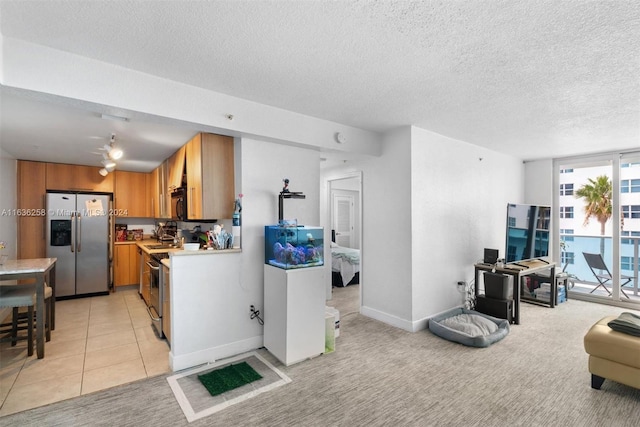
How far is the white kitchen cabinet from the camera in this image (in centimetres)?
285

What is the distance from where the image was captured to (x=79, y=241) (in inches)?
205

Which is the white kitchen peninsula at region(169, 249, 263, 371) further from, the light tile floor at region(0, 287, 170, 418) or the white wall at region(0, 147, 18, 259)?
the white wall at region(0, 147, 18, 259)

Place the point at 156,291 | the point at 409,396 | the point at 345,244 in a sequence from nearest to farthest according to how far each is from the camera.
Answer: the point at 409,396, the point at 156,291, the point at 345,244

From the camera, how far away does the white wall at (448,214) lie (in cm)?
379

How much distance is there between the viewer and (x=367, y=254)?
14.0ft

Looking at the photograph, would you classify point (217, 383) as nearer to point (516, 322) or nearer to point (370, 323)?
point (370, 323)

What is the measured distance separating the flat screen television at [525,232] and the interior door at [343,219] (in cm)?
403

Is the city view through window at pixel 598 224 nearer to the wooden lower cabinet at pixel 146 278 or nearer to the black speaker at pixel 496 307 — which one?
the black speaker at pixel 496 307

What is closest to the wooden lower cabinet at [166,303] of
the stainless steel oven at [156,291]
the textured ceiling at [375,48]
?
the stainless steel oven at [156,291]

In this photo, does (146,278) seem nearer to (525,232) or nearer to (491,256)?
(491,256)

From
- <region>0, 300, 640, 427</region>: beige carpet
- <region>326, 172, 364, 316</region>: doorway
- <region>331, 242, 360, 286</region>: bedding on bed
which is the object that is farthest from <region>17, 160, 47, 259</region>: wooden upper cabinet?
<region>331, 242, 360, 286</region>: bedding on bed

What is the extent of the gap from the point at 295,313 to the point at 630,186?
5.79 meters

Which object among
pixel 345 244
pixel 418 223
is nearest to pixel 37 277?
pixel 418 223

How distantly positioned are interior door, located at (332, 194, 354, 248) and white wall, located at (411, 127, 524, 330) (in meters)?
3.65
